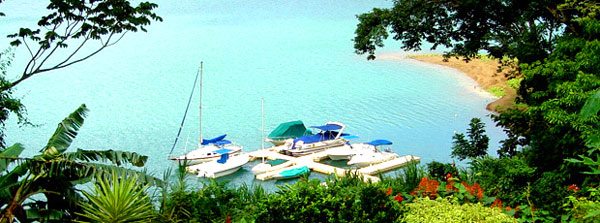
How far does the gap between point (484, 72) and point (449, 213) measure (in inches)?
1006

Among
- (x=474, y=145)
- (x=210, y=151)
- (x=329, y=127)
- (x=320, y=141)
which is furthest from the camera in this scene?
(x=320, y=141)

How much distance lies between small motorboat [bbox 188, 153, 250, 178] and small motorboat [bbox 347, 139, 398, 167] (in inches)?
141

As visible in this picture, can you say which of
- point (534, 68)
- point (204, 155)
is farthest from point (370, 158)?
point (534, 68)

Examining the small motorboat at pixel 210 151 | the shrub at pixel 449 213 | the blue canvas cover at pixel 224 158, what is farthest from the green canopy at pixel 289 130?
the shrub at pixel 449 213

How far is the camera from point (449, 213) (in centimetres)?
489

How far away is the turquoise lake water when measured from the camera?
2103 centimetres

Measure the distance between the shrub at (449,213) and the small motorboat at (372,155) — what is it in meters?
14.4

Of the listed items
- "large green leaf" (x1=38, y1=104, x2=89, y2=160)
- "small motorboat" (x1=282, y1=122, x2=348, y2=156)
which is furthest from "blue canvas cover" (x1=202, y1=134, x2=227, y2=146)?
"large green leaf" (x1=38, y1=104, x2=89, y2=160)

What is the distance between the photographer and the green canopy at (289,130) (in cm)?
2131

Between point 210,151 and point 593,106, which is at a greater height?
point 593,106

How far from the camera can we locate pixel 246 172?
1975 centimetres

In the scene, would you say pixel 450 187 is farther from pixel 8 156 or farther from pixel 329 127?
pixel 329 127

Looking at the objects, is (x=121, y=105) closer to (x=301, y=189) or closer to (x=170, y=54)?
(x=170, y=54)

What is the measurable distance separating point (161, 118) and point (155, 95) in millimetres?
3260
